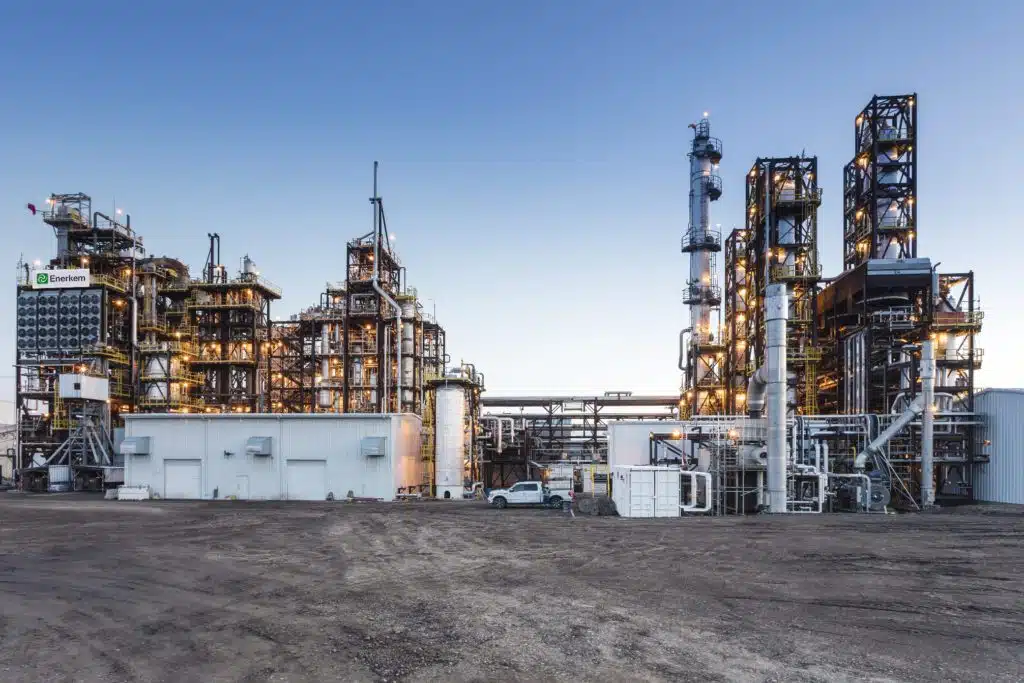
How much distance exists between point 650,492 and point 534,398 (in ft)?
130

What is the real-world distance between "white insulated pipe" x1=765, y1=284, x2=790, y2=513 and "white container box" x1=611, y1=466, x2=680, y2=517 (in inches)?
215

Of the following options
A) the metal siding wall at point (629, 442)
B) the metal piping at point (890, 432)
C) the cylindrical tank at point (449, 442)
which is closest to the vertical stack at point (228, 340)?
the cylindrical tank at point (449, 442)

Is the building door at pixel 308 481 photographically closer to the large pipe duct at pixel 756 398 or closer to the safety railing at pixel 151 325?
the large pipe duct at pixel 756 398

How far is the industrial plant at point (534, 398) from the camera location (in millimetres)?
36438

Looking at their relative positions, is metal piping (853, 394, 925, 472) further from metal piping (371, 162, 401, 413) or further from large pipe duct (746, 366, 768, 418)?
metal piping (371, 162, 401, 413)

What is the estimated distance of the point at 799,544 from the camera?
2153cm

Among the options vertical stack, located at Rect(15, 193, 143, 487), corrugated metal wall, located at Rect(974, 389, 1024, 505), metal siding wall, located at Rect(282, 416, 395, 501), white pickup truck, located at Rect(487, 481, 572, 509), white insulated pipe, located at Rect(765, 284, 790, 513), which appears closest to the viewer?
white insulated pipe, located at Rect(765, 284, 790, 513)

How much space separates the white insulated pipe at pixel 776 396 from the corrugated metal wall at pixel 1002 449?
14.8 m

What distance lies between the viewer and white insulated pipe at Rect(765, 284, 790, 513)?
3275 cm

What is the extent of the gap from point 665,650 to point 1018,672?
527 cm

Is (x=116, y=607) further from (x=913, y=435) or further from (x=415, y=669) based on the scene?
(x=913, y=435)

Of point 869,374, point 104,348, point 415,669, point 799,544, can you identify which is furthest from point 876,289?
point 104,348

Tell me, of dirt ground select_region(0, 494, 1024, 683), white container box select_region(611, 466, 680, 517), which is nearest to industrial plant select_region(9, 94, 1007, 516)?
white container box select_region(611, 466, 680, 517)

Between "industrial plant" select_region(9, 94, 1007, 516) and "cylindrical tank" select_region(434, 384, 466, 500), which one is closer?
"industrial plant" select_region(9, 94, 1007, 516)
